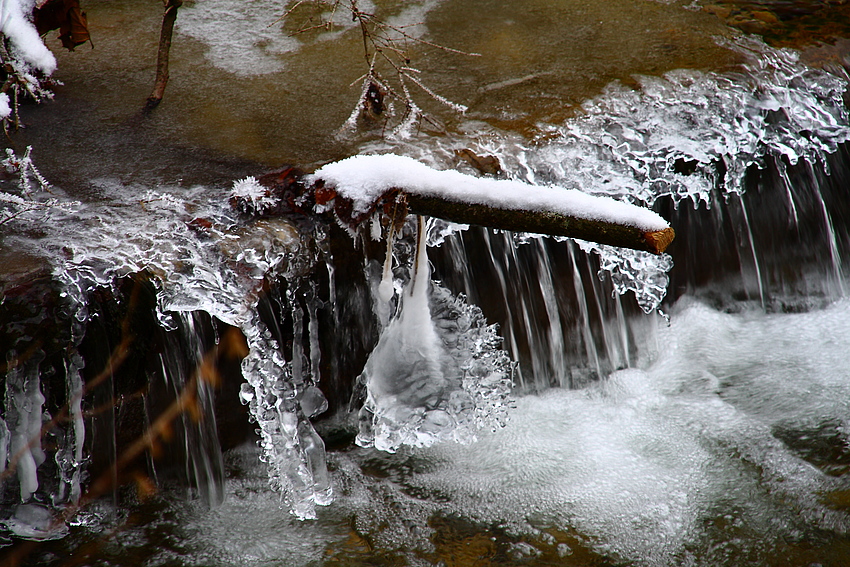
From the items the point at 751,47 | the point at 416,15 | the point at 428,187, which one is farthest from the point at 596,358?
the point at 416,15

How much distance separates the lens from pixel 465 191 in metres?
2.53

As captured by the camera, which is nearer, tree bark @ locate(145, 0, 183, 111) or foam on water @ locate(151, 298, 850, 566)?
foam on water @ locate(151, 298, 850, 566)

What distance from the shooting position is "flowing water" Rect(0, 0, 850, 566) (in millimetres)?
3023

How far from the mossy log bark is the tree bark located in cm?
236

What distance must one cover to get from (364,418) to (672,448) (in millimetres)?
1577

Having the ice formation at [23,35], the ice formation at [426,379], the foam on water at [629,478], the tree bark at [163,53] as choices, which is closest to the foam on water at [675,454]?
the foam on water at [629,478]

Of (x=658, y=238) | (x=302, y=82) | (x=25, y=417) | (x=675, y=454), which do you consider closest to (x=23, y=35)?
(x=302, y=82)

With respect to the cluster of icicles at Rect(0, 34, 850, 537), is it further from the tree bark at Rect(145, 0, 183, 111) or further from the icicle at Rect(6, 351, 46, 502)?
the tree bark at Rect(145, 0, 183, 111)

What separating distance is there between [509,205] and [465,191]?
17cm

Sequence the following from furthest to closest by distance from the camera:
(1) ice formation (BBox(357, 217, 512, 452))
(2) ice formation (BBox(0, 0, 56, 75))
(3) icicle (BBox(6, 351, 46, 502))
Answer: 1. (2) ice formation (BBox(0, 0, 56, 75))
2. (1) ice formation (BBox(357, 217, 512, 452))
3. (3) icicle (BBox(6, 351, 46, 502))

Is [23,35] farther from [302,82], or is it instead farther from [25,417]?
[25,417]

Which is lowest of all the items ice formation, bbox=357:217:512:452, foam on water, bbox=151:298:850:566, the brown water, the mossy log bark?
foam on water, bbox=151:298:850:566

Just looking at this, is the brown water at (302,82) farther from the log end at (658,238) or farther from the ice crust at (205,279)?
the log end at (658,238)

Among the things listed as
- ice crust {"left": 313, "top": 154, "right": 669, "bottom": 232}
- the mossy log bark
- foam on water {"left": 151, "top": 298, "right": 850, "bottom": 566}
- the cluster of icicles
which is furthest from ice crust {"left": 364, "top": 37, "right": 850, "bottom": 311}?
the mossy log bark
